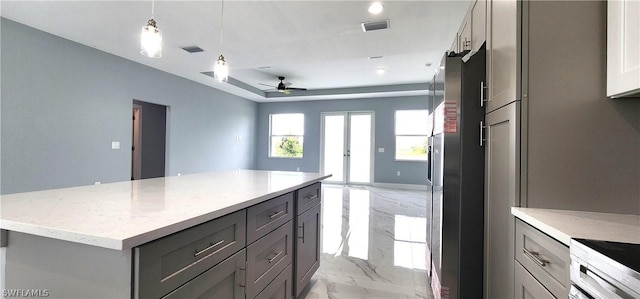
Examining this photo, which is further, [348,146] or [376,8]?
[348,146]

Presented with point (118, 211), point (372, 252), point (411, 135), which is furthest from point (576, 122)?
point (411, 135)

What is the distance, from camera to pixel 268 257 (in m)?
1.46

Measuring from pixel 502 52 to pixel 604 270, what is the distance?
104 centimetres

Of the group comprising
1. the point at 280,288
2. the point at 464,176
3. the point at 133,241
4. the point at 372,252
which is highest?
the point at 464,176

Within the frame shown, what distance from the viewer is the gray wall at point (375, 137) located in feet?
24.5

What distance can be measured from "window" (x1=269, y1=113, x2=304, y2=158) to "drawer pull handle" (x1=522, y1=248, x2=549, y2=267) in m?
7.59

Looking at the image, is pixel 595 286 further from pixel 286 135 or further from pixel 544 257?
pixel 286 135

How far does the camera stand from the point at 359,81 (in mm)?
6703

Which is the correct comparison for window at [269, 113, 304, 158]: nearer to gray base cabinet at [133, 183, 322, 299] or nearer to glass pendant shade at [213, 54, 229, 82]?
glass pendant shade at [213, 54, 229, 82]

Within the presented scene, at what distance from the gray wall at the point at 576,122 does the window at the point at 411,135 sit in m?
6.41

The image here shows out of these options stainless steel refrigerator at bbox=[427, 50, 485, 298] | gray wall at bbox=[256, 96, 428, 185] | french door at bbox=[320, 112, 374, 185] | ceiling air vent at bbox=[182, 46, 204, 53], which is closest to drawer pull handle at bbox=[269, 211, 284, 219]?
stainless steel refrigerator at bbox=[427, 50, 485, 298]

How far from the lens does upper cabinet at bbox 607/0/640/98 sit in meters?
0.98

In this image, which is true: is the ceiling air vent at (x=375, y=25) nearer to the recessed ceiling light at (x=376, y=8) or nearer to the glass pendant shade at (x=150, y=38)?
the recessed ceiling light at (x=376, y=8)

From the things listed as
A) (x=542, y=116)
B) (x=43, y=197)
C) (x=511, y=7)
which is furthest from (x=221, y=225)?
(x=511, y=7)
